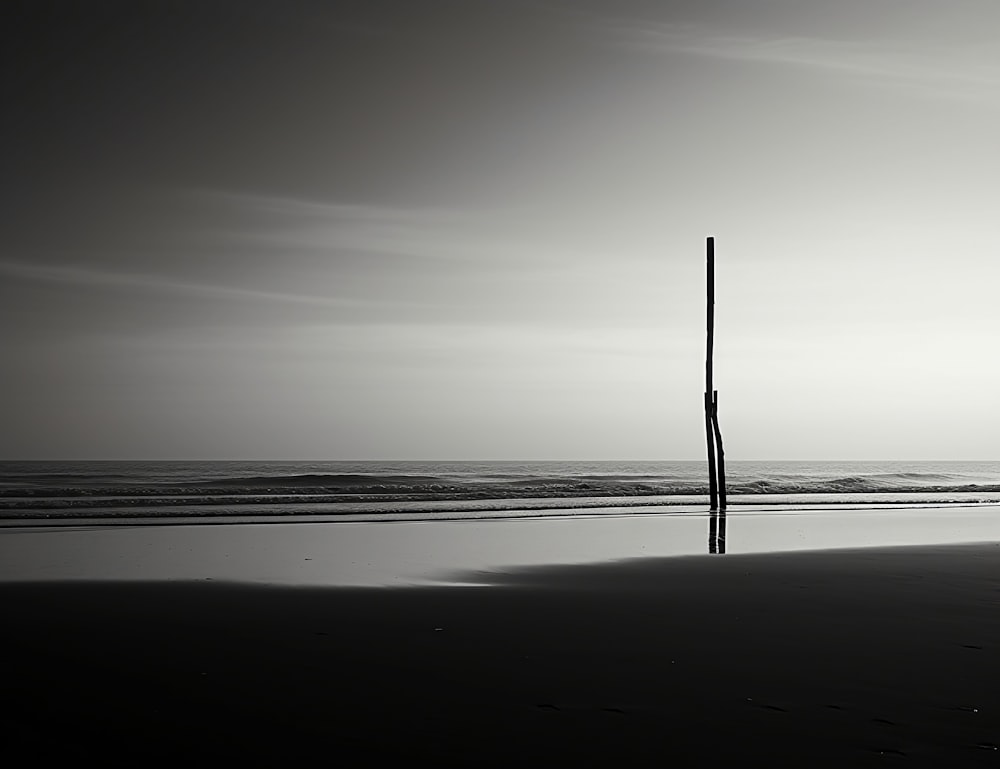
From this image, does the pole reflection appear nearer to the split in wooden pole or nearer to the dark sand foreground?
the split in wooden pole

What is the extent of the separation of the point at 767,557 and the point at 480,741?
954cm

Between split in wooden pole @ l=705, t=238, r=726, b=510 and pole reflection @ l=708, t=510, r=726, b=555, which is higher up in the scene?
split in wooden pole @ l=705, t=238, r=726, b=510

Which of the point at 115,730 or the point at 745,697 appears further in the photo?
the point at 745,697

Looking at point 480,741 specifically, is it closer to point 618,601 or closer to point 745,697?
point 745,697

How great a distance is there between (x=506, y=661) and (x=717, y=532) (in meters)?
12.6

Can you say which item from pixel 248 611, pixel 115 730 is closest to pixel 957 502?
pixel 248 611

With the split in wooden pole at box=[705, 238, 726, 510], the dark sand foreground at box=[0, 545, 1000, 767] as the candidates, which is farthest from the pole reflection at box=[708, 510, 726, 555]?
the dark sand foreground at box=[0, 545, 1000, 767]

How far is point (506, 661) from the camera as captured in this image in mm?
6242

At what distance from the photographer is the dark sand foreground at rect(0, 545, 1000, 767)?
4367mm

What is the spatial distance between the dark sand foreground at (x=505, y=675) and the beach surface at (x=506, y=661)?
2 centimetres

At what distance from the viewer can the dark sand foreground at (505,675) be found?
4.37 meters

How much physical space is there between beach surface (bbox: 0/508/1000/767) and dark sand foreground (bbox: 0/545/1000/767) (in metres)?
0.02

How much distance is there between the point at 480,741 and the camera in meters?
4.46

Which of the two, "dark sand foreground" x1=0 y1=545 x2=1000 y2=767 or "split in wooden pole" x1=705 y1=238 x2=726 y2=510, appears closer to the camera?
"dark sand foreground" x1=0 y1=545 x2=1000 y2=767
